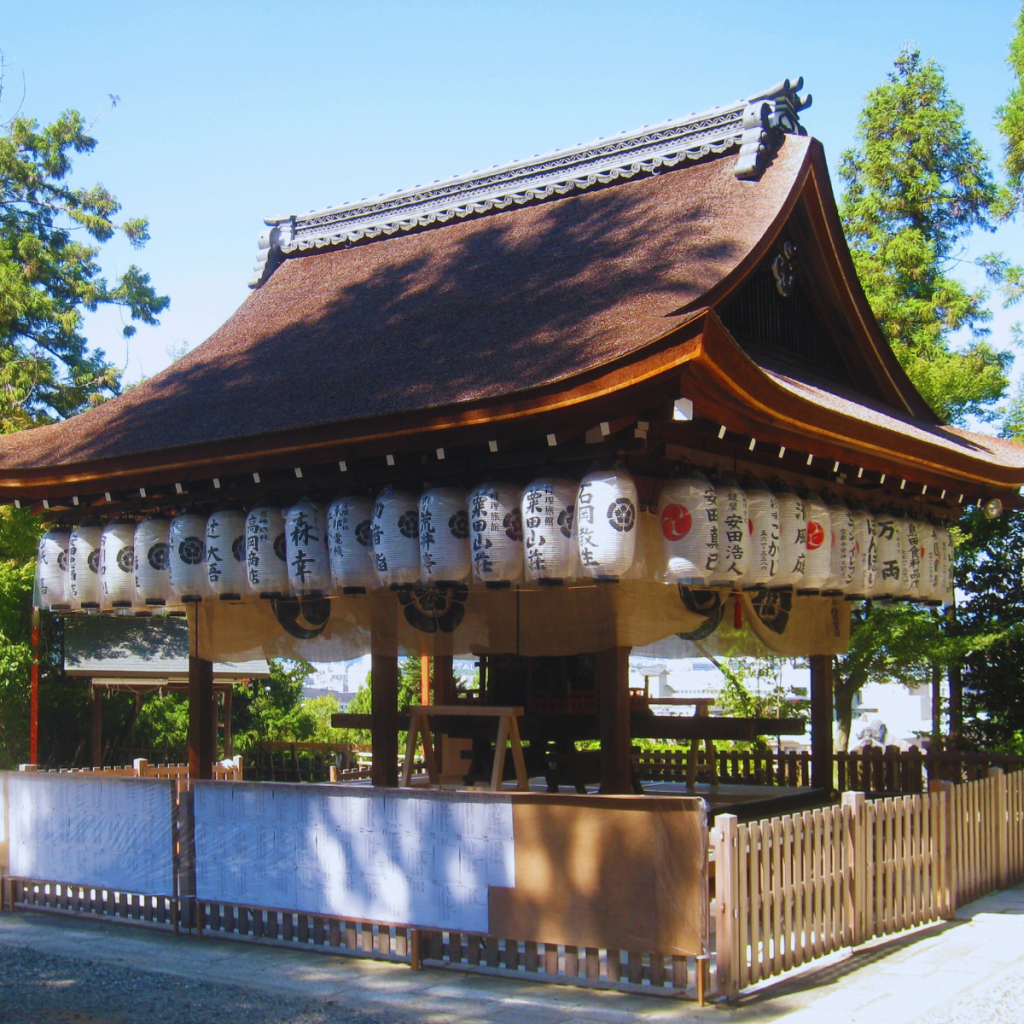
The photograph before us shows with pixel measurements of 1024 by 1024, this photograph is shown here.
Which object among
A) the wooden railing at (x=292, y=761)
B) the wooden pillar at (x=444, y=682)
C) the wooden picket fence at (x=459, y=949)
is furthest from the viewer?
the wooden railing at (x=292, y=761)

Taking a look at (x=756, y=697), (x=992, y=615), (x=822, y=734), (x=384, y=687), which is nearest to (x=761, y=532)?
(x=384, y=687)

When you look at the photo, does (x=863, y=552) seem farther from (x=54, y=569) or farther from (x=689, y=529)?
(x=54, y=569)

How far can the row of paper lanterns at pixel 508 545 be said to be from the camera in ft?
25.3

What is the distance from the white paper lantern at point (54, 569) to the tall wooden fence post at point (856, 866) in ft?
23.1

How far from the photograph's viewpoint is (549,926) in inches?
266

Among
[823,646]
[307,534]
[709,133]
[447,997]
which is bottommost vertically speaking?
[447,997]

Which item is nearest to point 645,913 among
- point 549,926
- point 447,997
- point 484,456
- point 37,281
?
point 549,926

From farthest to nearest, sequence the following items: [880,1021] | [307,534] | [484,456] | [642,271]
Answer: [642,271], [307,534], [484,456], [880,1021]

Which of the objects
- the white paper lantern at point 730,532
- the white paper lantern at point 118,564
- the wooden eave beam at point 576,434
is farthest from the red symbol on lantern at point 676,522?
the white paper lantern at point 118,564

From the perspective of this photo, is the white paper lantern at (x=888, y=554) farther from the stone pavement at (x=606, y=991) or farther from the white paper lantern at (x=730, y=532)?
the stone pavement at (x=606, y=991)

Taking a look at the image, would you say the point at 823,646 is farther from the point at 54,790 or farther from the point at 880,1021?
the point at 54,790

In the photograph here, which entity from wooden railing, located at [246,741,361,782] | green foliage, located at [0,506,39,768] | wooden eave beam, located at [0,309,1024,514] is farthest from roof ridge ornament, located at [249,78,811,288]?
wooden railing, located at [246,741,361,782]

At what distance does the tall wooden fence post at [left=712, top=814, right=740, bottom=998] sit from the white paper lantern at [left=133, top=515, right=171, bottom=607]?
5.57 m

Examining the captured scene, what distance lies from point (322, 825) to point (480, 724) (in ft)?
9.34
